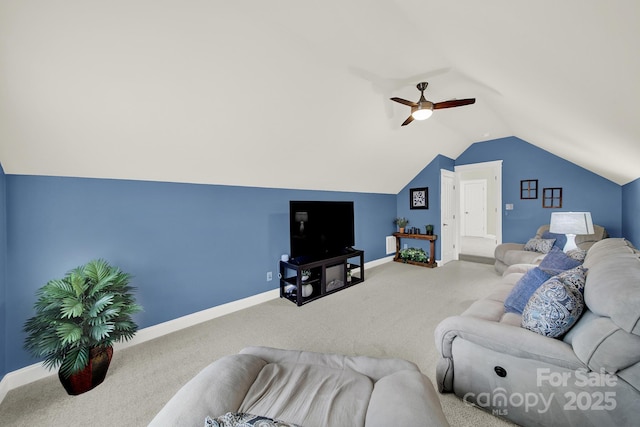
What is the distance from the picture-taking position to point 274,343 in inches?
94.1

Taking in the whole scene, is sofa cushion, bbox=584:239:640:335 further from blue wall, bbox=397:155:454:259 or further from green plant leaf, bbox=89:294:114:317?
blue wall, bbox=397:155:454:259

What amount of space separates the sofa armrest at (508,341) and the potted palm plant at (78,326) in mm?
2373

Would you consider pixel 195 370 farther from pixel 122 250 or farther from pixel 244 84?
pixel 244 84

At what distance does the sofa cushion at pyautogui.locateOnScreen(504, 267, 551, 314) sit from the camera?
183cm

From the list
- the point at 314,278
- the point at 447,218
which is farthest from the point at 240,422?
the point at 447,218

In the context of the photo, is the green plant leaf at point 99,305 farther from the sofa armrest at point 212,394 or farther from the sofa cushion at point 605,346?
the sofa cushion at point 605,346

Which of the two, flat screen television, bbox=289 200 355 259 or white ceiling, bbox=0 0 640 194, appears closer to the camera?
white ceiling, bbox=0 0 640 194

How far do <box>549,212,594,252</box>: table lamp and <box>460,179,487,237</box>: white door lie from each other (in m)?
5.68

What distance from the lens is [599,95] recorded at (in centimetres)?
156

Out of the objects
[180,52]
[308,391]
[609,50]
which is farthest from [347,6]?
[308,391]

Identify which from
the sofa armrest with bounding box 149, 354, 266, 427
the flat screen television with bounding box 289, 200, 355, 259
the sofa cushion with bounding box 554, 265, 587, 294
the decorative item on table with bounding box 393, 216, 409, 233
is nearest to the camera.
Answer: the sofa armrest with bounding box 149, 354, 266, 427

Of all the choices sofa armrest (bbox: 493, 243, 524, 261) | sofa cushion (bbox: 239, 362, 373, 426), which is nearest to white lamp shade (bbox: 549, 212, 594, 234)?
sofa armrest (bbox: 493, 243, 524, 261)

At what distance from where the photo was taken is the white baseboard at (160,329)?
73.8 inches

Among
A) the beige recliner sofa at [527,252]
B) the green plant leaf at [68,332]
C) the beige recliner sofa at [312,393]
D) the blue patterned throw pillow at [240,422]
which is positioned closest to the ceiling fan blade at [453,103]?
the beige recliner sofa at [527,252]
